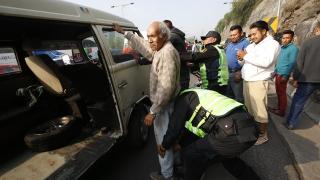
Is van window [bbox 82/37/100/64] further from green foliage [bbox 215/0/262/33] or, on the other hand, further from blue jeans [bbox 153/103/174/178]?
green foliage [bbox 215/0/262/33]

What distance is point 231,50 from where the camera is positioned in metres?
5.03

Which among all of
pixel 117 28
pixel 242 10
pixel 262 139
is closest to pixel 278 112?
pixel 262 139

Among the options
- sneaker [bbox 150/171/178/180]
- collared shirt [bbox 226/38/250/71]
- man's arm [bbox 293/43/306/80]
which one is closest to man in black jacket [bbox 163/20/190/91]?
collared shirt [bbox 226/38/250/71]

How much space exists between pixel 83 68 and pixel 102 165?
1.58m

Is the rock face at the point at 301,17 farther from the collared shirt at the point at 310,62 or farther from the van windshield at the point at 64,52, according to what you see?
the van windshield at the point at 64,52

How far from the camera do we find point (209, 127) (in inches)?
91.8

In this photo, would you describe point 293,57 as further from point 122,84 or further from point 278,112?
point 122,84

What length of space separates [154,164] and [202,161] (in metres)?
1.33

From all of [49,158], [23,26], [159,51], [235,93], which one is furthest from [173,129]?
[235,93]

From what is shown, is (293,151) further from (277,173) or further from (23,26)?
(23,26)

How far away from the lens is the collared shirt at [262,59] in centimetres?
362

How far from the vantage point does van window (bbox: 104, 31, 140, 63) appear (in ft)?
11.6

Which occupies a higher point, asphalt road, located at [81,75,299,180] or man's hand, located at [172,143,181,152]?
man's hand, located at [172,143,181,152]

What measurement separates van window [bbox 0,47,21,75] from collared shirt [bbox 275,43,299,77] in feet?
16.7
